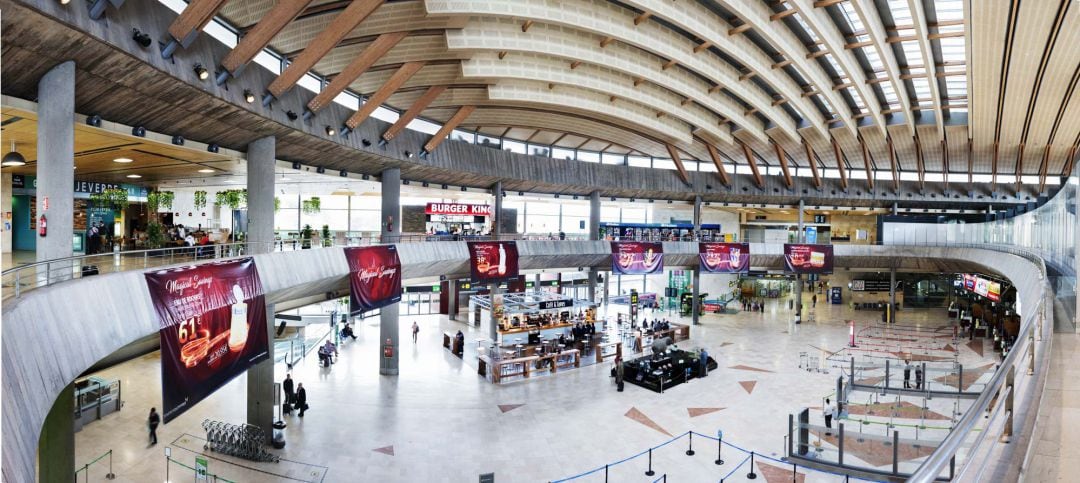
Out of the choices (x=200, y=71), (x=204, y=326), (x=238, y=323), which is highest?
(x=200, y=71)

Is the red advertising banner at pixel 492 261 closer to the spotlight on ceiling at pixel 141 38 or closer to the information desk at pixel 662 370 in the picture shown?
the information desk at pixel 662 370

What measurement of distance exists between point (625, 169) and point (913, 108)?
1438 cm

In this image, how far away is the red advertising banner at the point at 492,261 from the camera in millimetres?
23266

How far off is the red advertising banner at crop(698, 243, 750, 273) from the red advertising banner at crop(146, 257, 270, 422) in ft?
80.0

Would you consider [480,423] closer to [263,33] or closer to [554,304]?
[554,304]

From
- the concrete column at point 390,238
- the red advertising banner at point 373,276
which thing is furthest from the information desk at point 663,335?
the red advertising banner at point 373,276

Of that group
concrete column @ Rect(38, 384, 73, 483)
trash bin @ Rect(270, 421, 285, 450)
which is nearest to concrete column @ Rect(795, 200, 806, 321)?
trash bin @ Rect(270, 421, 285, 450)

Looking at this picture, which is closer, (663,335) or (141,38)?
A: (141,38)

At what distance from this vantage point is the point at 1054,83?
17.7m

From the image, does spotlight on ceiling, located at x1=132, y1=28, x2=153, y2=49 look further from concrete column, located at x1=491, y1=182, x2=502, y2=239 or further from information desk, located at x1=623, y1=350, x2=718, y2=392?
concrete column, located at x1=491, y1=182, x2=502, y2=239

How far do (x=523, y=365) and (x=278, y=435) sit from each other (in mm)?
9424

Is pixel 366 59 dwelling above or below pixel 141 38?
above

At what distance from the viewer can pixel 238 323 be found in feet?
36.6

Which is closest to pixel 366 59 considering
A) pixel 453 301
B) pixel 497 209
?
pixel 497 209
